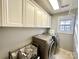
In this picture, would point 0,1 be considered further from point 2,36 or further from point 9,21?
point 2,36

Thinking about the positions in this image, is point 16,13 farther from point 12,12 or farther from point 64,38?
point 64,38

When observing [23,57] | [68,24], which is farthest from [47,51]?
[68,24]

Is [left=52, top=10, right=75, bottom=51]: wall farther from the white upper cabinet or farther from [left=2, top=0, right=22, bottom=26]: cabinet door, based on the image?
[left=2, top=0, right=22, bottom=26]: cabinet door

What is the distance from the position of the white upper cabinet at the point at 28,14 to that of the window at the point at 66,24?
2.10 m

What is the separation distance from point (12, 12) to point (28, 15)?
550mm

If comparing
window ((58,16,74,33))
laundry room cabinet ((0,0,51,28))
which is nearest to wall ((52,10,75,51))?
window ((58,16,74,33))

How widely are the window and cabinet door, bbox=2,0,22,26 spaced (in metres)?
2.64

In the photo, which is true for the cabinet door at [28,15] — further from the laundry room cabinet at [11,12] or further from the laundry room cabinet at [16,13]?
the laundry room cabinet at [11,12]

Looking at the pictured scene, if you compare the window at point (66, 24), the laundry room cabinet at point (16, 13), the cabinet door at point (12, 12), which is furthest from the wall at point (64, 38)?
the cabinet door at point (12, 12)

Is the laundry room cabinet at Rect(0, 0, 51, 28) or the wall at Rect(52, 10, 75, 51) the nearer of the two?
the laundry room cabinet at Rect(0, 0, 51, 28)

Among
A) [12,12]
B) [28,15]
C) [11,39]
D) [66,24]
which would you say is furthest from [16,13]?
[66,24]

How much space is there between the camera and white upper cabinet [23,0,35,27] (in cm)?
180

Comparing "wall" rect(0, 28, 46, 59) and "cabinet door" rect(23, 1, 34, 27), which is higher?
"cabinet door" rect(23, 1, 34, 27)

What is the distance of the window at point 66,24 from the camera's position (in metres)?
3.39
